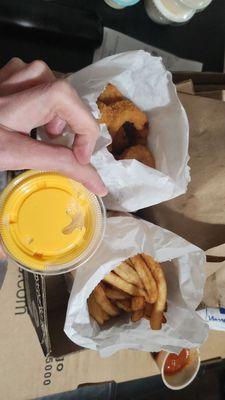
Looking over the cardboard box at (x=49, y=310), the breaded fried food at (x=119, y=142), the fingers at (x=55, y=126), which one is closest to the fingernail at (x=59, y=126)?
the fingers at (x=55, y=126)

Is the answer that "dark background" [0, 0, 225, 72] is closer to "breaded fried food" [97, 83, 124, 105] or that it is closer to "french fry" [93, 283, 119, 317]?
"breaded fried food" [97, 83, 124, 105]

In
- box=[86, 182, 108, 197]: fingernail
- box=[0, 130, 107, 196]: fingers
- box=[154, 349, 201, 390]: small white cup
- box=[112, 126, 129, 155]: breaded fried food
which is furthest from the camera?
box=[154, 349, 201, 390]: small white cup

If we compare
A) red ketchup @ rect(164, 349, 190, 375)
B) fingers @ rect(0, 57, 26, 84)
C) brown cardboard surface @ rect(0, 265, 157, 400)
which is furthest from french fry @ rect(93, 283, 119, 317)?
fingers @ rect(0, 57, 26, 84)

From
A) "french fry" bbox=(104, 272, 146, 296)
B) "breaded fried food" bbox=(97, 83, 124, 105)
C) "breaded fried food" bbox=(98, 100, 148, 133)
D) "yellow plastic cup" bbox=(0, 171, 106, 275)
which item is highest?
"breaded fried food" bbox=(97, 83, 124, 105)

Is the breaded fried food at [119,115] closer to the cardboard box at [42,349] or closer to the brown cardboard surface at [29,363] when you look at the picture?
the cardboard box at [42,349]

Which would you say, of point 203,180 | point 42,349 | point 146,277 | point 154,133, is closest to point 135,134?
point 154,133

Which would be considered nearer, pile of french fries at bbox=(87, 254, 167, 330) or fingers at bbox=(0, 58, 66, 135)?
fingers at bbox=(0, 58, 66, 135)

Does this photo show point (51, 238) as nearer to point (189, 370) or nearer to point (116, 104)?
point (116, 104)
